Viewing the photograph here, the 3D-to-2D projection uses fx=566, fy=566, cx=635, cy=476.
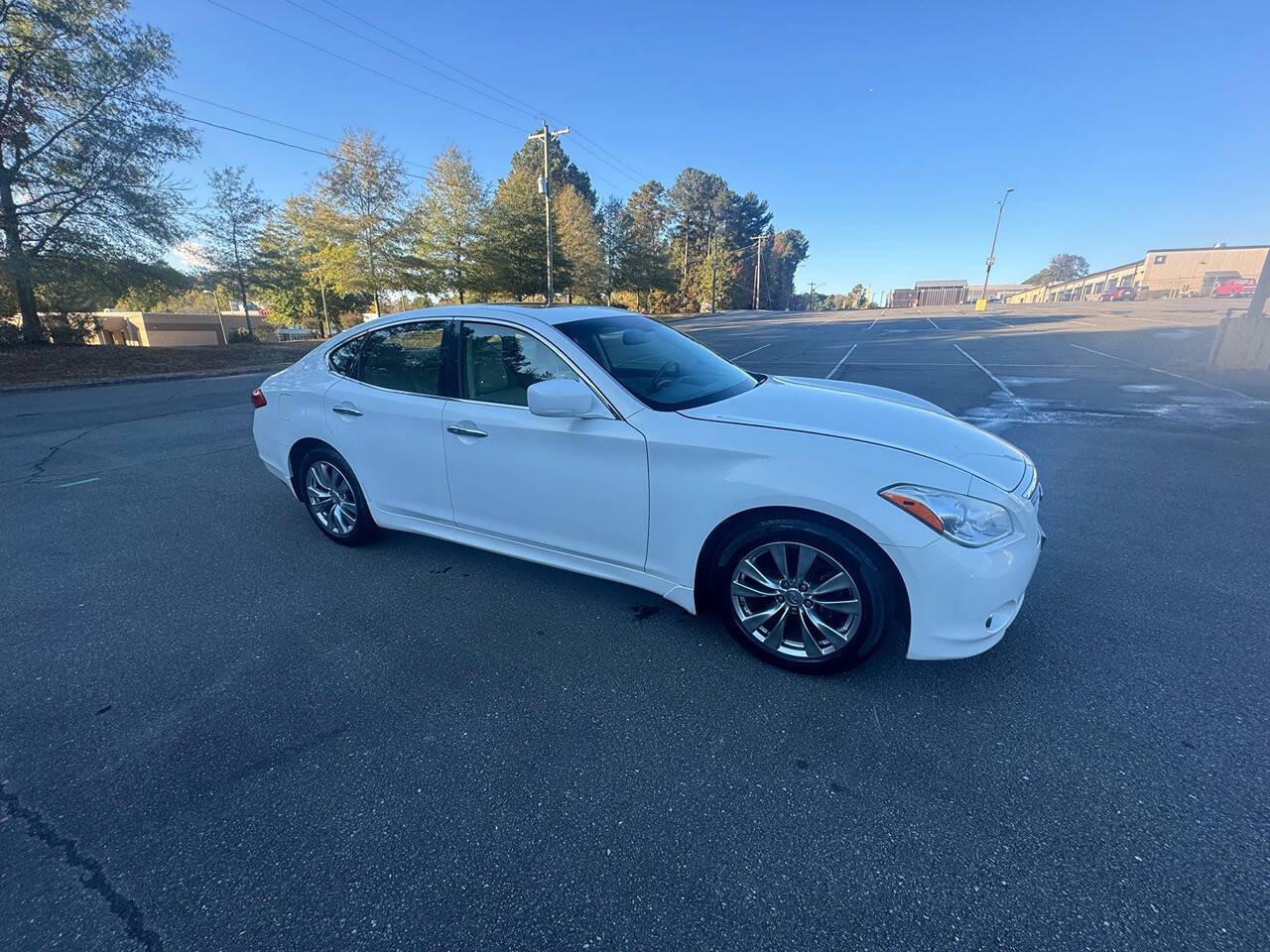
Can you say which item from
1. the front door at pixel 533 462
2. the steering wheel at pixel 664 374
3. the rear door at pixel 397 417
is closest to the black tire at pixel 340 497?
the rear door at pixel 397 417

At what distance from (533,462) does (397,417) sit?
108 cm

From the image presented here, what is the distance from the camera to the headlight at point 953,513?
2.27 m

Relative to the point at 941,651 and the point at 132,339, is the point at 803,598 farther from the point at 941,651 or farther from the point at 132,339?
the point at 132,339

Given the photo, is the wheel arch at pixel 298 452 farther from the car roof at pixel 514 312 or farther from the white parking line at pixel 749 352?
the white parking line at pixel 749 352

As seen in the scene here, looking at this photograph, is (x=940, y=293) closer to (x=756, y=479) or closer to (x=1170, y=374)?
(x=1170, y=374)

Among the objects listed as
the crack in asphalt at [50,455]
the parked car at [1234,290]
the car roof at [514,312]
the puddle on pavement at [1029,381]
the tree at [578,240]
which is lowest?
the crack in asphalt at [50,455]

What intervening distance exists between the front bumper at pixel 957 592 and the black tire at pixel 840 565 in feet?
0.34

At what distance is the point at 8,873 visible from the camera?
1.74m

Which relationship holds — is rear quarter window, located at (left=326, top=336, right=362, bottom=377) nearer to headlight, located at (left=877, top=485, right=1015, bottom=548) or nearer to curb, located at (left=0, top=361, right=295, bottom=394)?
headlight, located at (left=877, top=485, right=1015, bottom=548)

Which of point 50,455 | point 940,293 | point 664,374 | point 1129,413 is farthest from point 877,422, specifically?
point 940,293

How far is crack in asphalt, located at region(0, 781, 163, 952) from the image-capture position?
5.16 ft

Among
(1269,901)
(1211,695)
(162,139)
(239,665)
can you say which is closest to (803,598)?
(1269,901)

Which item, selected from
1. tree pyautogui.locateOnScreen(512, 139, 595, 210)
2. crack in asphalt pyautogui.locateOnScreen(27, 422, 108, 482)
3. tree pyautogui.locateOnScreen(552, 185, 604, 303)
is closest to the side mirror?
crack in asphalt pyautogui.locateOnScreen(27, 422, 108, 482)

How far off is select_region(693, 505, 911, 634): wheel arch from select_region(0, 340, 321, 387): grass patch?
58.3 feet
